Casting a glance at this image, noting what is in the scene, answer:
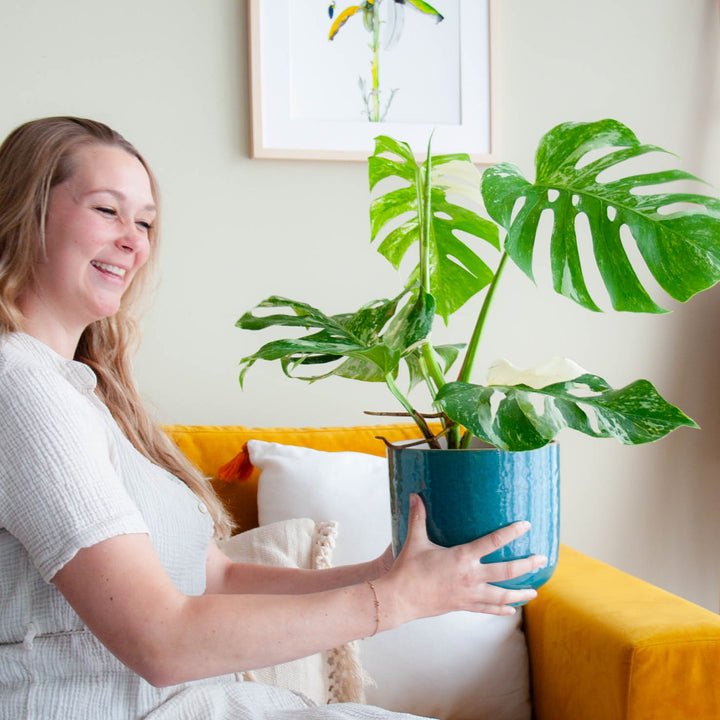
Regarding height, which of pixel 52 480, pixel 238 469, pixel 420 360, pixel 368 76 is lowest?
pixel 238 469

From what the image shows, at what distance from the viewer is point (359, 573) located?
1.18 m

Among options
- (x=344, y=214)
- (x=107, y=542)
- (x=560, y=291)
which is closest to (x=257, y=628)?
(x=107, y=542)

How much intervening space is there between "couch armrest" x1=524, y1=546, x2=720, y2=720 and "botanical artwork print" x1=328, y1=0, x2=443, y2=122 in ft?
3.77

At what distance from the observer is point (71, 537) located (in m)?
0.84

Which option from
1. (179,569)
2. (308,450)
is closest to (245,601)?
(179,569)

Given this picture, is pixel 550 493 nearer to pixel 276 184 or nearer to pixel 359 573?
pixel 359 573

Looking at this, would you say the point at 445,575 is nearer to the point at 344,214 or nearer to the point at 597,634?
the point at 597,634

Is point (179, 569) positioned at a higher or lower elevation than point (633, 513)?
higher

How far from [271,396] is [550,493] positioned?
3.74ft

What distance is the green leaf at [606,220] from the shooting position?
852 millimetres

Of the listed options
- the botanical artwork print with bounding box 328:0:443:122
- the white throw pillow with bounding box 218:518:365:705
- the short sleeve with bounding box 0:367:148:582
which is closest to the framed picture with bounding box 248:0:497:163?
the botanical artwork print with bounding box 328:0:443:122

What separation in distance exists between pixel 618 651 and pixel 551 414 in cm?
61

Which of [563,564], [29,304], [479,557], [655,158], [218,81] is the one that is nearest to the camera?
[479,557]

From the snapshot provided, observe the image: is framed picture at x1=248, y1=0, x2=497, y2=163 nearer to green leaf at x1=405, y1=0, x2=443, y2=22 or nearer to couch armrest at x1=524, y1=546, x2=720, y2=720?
green leaf at x1=405, y1=0, x2=443, y2=22
